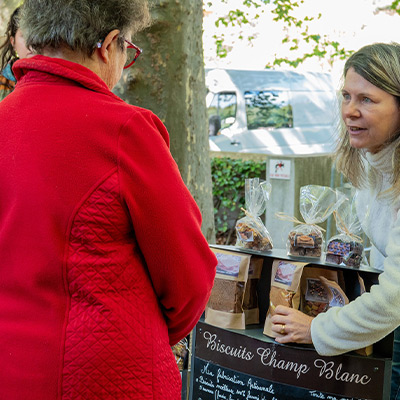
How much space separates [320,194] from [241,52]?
14.4 m

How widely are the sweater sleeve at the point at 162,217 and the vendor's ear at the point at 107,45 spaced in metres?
0.23

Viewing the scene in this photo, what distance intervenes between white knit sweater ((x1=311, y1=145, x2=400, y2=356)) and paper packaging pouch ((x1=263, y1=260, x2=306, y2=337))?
142 mm

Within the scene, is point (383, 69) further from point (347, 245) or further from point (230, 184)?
point (230, 184)

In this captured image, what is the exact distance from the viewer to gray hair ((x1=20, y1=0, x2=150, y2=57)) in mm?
1562

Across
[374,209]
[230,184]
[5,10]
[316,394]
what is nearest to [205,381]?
[316,394]

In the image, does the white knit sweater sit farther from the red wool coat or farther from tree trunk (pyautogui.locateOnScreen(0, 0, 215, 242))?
tree trunk (pyautogui.locateOnScreen(0, 0, 215, 242))

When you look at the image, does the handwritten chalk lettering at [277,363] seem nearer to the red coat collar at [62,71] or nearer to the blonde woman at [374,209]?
the blonde woman at [374,209]

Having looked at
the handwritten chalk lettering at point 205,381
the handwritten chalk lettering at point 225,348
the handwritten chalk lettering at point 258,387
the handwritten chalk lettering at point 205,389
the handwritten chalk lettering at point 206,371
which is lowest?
the handwritten chalk lettering at point 205,389

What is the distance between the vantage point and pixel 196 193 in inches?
151

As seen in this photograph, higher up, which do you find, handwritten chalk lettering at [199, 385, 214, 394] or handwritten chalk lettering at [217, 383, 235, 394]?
handwritten chalk lettering at [217, 383, 235, 394]

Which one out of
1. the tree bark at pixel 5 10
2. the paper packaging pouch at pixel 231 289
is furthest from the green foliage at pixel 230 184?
the paper packaging pouch at pixel 231 289

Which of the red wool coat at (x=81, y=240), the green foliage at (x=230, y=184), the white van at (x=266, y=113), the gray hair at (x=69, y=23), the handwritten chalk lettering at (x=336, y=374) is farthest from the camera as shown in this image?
the white van at (x=266, y=113)

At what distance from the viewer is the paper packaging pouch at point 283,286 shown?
84.0 inches

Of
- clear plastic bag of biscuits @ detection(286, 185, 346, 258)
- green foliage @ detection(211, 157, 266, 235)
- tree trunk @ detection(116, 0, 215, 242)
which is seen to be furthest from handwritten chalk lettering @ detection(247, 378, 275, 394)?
green foliage @ detection(211, 157, 266, 235)
